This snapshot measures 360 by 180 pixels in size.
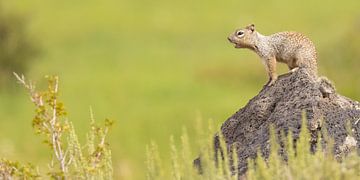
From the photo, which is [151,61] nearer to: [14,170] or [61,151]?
[14,170]

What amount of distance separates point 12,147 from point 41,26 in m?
15.7

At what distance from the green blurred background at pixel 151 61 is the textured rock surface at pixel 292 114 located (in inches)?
464

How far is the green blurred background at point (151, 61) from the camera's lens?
1042 inches

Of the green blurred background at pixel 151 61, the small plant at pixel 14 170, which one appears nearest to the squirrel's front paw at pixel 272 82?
the small plant at pixel 14 170

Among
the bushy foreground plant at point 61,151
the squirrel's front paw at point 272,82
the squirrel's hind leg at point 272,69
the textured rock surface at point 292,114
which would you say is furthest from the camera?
the squirrel's hind leg at point 272,69

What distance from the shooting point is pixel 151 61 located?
3522 cm

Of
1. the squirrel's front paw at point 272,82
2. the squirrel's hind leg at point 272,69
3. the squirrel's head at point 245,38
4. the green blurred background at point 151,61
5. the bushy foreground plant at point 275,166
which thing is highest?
the green blurred background at point 151,61

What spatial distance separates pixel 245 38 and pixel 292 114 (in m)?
2.04

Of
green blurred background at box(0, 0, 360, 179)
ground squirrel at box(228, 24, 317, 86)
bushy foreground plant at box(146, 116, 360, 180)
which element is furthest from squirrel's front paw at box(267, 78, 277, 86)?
green blurred background at box(0, 0, 360, 179)

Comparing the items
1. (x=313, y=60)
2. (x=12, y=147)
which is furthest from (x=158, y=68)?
(x=313, y=60)

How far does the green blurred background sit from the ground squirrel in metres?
10.6

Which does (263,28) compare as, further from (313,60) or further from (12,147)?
(313,60)

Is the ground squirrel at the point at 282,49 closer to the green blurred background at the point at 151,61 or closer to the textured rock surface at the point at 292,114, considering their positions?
the textured rock surface at the point at 292,114

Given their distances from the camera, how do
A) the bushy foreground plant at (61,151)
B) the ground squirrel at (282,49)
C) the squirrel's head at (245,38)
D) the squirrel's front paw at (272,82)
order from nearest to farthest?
1. the bushy foreground plant at (61,151)
2. the squirrel's front paw at (272,82)
3. the ground squirrel at (282,49)
4. the squirrel's head at (245,38)
